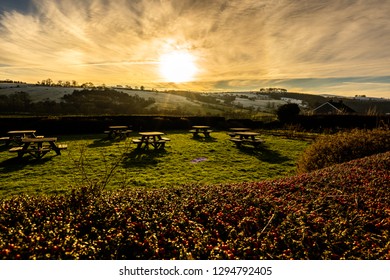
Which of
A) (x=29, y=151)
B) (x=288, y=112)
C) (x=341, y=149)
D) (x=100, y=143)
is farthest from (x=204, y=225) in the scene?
(x=288, y=112)

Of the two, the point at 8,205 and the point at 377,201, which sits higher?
the point at 377,201

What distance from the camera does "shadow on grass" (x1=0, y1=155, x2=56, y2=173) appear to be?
9.84 meters

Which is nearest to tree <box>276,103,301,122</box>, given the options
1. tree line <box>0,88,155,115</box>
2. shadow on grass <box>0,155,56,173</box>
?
shadow on grass <box>0,155,56,173</box>

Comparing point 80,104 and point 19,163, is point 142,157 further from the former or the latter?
point 80,104

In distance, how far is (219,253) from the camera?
2779mm

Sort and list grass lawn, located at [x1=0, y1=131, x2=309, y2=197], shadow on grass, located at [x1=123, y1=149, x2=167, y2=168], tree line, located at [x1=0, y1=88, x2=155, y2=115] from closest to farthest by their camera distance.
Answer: grass lawn, located at [x1=0, y1=131, x2=309, y2=197], shadow on grass, located at [x1=123, y1=149, x2=167, y2=168], tree line, located at [x1=0, y1=88, x2=155, y2=115]

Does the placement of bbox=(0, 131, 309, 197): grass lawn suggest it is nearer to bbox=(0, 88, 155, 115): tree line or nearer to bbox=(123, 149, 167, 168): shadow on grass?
bbox=(123, 149, 167, 168): shadow on grass

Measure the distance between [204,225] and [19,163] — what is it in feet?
34.7

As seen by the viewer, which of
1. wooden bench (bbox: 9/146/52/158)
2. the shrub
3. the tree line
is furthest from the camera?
the tree line

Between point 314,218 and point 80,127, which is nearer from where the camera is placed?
point 314,218

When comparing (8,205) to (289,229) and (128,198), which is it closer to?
(128,198)
